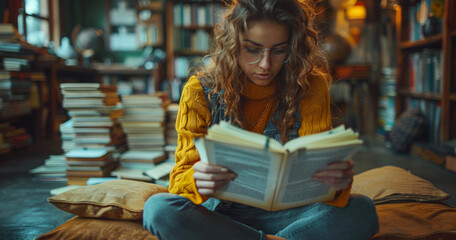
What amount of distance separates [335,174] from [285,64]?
425 mm

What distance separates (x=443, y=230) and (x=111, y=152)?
1.63 m

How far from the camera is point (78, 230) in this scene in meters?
1.10

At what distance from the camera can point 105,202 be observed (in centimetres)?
120

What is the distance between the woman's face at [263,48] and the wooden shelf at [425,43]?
1925 millimetres

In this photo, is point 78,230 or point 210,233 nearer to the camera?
point 210,233

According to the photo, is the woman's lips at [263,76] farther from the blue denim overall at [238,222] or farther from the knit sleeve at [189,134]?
the blue denim overall at [238,222]

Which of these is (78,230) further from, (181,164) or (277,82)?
(277,82)

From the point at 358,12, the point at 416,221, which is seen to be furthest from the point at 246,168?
the point at 358,12

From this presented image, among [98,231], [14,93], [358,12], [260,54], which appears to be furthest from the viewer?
[358,12]

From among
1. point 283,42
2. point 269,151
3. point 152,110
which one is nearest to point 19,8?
point 152,110

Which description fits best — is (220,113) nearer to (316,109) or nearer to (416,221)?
(316,109)

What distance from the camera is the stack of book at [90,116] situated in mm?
2031

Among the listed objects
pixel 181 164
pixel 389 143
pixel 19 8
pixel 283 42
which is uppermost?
pixel 19 8

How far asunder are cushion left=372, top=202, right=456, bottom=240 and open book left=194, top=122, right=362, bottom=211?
44 centimetres
